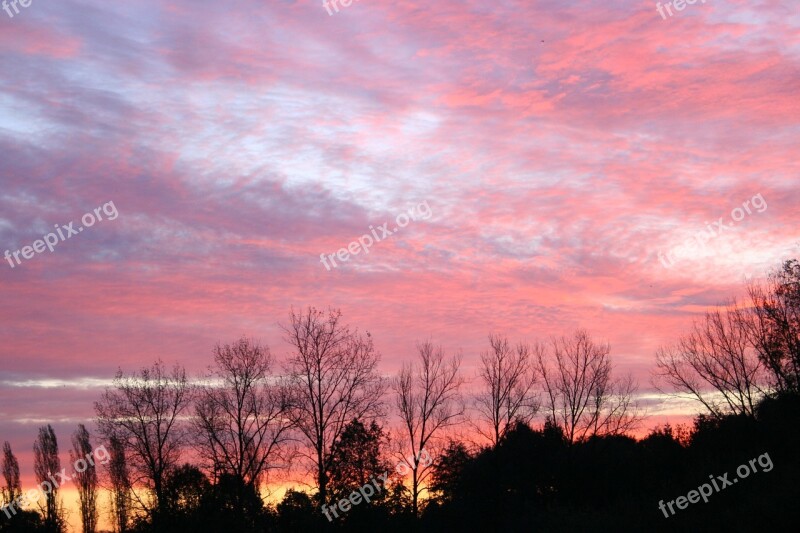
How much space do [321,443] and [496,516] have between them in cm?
1642

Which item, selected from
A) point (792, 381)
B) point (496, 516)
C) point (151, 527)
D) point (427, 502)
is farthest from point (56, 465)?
point (792, 381)

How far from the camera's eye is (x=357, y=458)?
6181cm

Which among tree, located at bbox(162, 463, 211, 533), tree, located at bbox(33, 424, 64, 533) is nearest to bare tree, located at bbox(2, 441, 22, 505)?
tree, located at bbox(33, 424, 64, 533)

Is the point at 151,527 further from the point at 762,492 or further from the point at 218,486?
the point at 762,492

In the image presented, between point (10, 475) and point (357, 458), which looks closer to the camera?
point (357, 458)

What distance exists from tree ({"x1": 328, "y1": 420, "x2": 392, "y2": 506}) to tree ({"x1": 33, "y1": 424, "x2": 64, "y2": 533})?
37142 mm

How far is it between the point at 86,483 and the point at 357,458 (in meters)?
41.0

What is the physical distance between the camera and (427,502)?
61.6 m

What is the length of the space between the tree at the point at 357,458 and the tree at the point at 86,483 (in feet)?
A: 124

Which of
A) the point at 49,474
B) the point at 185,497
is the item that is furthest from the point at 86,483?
the point at 185,497

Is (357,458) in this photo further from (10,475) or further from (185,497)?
(10,475)

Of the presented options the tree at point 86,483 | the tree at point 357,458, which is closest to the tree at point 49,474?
the tree at point 86,483

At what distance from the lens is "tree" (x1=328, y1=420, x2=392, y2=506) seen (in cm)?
5723

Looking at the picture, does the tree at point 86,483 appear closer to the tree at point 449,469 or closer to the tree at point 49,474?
the tree at point 49,474
